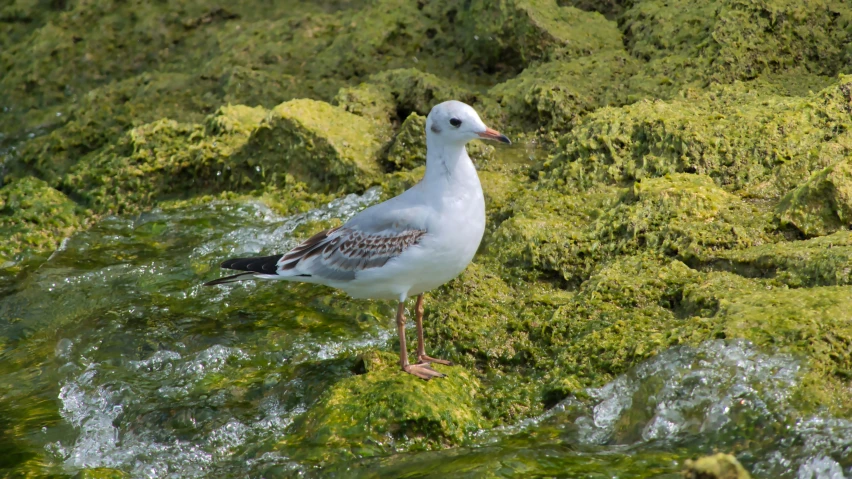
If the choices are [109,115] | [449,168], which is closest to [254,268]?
[449,168]

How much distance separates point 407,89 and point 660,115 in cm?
264

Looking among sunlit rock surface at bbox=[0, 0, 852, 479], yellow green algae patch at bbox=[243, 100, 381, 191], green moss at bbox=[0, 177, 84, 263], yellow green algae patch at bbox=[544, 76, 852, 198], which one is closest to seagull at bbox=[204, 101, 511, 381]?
sunlit rock surface at bbox=[0, 0, 852, 479]

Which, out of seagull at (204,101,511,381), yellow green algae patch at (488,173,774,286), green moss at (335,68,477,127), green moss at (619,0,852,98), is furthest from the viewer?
green moss at (335,68,477,127)

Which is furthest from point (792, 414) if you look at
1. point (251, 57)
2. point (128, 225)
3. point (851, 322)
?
point (251, 57)

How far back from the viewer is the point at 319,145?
8070 mm

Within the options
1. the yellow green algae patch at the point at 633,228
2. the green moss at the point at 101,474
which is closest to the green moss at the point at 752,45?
the yellow green algae patch at the point at 633,228

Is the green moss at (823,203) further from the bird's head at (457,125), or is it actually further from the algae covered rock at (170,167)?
the algae covered rock at (170,167)

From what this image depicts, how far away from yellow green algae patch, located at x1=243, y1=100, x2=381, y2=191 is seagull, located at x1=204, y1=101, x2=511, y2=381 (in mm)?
2227

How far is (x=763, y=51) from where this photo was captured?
303 inches

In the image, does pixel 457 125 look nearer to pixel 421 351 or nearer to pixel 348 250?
pixel 348 250

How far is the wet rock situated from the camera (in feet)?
11.3

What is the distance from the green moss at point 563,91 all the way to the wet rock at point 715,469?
475 centimetres

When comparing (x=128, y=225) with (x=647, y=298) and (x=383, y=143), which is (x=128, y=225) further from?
(x=647, y=298)

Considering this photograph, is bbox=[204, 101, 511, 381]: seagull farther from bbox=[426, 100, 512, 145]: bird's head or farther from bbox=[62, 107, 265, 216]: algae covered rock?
bbox=[62, 107, 265, 216]: algae covered rock
